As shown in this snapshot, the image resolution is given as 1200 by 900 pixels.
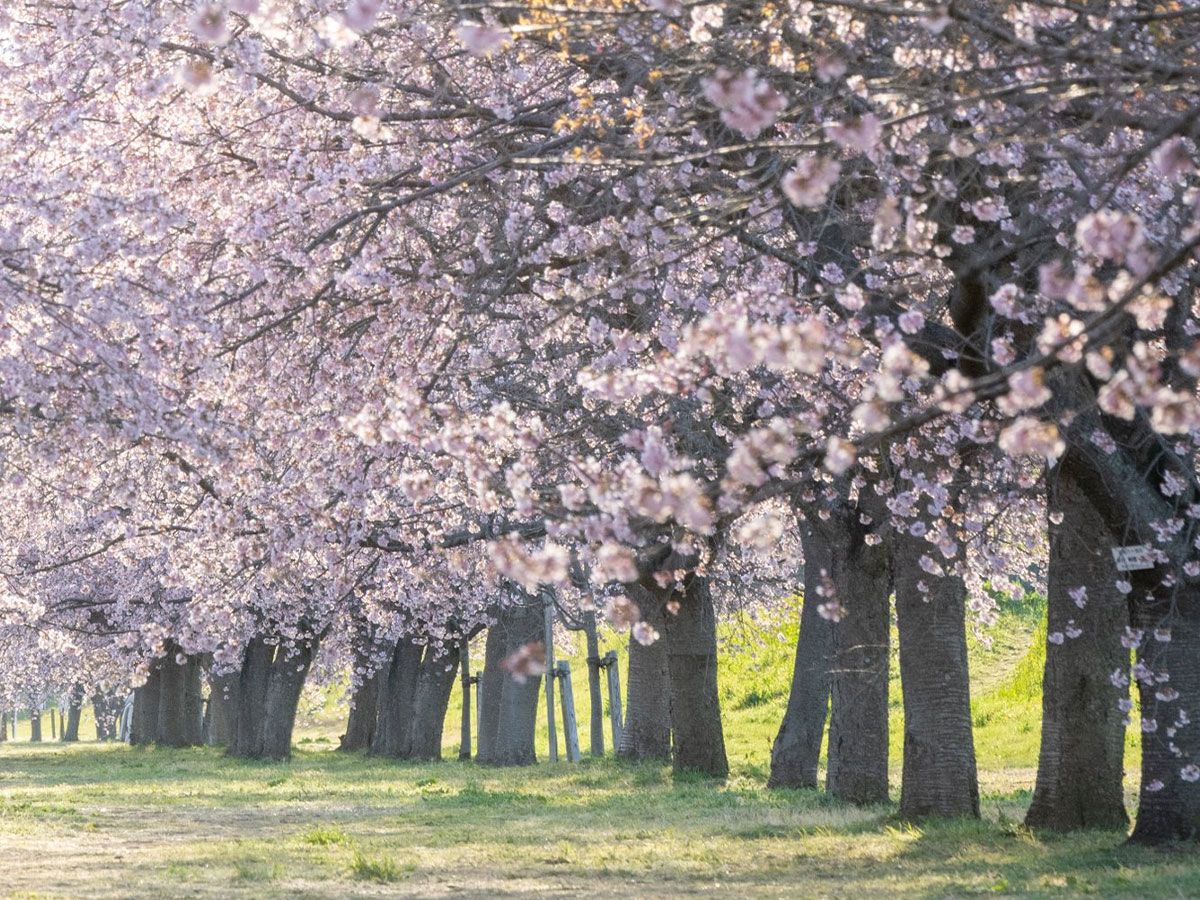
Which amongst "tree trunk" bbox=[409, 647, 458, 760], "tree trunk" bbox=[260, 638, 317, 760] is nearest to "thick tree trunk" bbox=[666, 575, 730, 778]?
"tree trunk" bbox=[409, 647, 458, 760]

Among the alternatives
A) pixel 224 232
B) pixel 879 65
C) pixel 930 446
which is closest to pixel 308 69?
pixel 224 232

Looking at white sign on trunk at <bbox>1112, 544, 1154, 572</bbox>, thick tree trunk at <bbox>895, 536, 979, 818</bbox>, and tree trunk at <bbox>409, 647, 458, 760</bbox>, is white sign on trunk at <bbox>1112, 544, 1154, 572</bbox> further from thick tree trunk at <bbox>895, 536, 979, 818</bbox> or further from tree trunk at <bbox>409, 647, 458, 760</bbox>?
tree trunk at <bbox>409, 647, 458, 760</bbox>

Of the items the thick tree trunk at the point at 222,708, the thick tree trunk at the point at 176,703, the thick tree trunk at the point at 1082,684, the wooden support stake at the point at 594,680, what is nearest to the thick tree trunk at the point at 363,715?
the thick tree trunk at the point at 222,708

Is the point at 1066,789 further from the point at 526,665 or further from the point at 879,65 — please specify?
the point at 526,665

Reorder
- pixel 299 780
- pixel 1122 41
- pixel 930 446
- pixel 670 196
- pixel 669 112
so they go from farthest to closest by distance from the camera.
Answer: pixel 299 780
pixel 930 446
pixel 670 196
pixel 669 112
pixel 1122 41

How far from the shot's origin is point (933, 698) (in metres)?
15.8

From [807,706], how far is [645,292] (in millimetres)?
10456

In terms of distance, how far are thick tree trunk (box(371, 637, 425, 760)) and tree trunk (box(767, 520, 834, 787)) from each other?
16739 millimetres

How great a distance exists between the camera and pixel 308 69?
1184 cm

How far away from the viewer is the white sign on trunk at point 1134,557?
1163 cm

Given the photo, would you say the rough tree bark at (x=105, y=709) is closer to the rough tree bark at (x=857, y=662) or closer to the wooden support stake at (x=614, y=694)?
the wooden support stake at (x=614, y=694)

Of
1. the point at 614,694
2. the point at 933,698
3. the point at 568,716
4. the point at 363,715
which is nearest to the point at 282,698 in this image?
the point at 363,715

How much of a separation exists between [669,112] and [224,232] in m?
4.21

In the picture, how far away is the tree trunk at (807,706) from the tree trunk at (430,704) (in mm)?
14423
